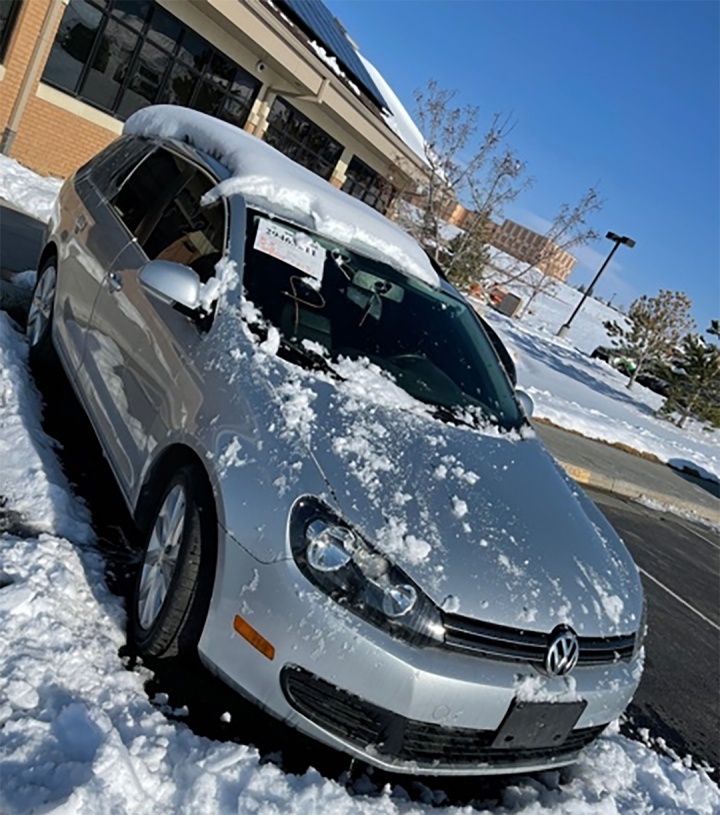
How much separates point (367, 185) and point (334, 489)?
1868 cm

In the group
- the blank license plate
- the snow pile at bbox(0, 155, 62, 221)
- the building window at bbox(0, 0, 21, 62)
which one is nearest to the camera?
the blank license plate

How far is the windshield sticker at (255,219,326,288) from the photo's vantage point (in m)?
3.53

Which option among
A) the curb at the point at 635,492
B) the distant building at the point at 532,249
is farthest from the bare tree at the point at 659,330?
the curb at the point at 635,492

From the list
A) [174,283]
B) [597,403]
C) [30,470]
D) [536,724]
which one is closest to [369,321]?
[174,283]

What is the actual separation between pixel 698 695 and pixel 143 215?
14.2 ft

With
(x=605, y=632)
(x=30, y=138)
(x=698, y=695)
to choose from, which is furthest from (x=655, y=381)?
(x=605, y=632)

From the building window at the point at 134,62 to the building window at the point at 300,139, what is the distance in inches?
55.9

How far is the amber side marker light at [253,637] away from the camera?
2461 mm

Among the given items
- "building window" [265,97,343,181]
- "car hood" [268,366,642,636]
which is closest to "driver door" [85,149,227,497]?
"car hood" [268,366,642,636]

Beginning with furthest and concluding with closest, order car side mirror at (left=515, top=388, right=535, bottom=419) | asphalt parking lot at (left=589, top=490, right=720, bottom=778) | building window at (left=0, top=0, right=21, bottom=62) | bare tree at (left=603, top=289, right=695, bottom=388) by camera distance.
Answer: bare tree at (left=603, top=289, right=695, bottom=388) < building window at (left=0, top=0, right=21, bottom=62) < car side mirror at (left=515, top=388, right=535, bottom=419) < asphalt parking lot at (left=589, top=490, right=720, bottom=778)

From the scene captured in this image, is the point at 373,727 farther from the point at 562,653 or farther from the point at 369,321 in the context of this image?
the point at 369,321

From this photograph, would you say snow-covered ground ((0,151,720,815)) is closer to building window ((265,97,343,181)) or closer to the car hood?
the car hood

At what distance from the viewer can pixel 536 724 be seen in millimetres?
2631

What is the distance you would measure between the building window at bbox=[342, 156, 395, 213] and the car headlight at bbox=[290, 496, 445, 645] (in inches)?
690
